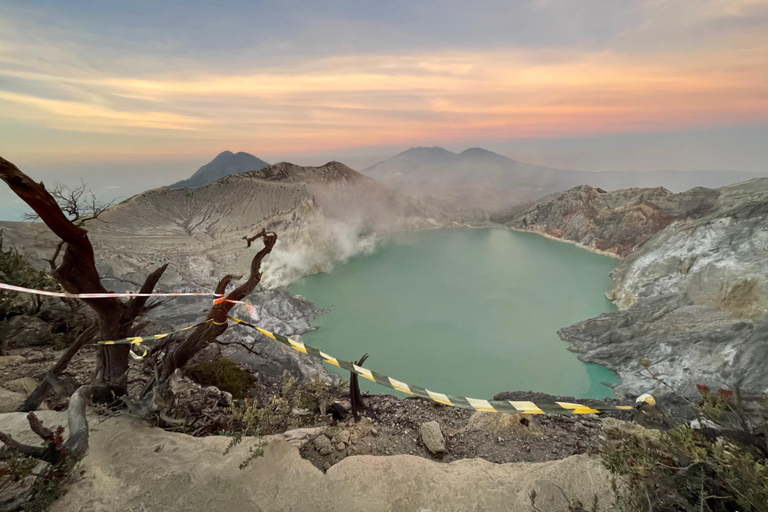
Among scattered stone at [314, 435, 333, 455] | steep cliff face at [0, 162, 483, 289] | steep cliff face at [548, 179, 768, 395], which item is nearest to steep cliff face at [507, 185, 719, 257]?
steep cliff face at [548, 179, 768, 395]

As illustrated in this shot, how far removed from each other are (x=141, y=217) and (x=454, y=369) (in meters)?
29.3

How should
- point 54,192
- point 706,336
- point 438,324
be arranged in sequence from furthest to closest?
point 438,324, point 706,336, point 54,192

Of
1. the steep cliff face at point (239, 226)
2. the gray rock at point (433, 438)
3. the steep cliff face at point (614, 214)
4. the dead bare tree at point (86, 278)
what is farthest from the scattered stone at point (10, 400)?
the steep cliff face at point (614, 214)

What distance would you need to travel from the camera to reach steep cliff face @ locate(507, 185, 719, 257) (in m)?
29.2

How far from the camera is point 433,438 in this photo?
16.0ft

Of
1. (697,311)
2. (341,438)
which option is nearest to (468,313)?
(697,311)

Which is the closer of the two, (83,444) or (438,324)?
(83,444)

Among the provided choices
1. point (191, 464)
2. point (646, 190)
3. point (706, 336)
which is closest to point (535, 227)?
point (646, 190)

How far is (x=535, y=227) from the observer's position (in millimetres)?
44875

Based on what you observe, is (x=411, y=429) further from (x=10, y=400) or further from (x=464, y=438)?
(x=10, y=400)

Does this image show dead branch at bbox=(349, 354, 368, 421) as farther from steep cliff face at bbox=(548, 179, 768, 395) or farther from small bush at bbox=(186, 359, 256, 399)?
steep cliff face at bbox=(548, 179, 768, 395)

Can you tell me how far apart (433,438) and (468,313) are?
59.8ft

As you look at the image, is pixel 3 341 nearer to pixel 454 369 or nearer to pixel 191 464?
pixel 191 464

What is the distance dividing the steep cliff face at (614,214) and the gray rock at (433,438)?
104ft
